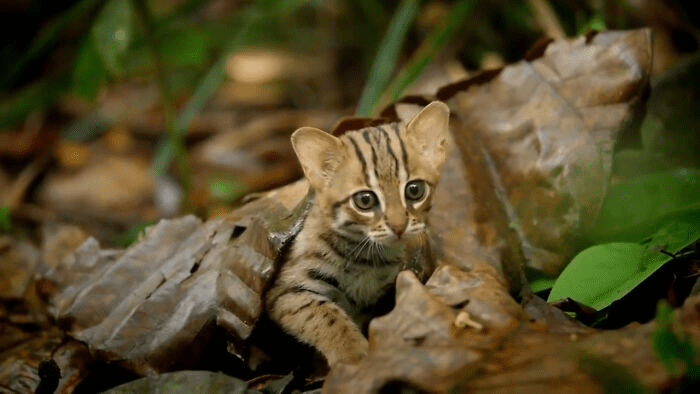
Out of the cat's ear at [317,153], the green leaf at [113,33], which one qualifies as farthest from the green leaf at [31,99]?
the cat's ear at [317,153]

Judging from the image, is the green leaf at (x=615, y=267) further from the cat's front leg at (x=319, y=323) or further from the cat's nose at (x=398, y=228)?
the cat's front leg at (x=319, y=323)

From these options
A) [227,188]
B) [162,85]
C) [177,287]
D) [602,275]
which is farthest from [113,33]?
[602,275]

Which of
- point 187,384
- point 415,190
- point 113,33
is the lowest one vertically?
point 187,384

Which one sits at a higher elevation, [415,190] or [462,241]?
[415,190]

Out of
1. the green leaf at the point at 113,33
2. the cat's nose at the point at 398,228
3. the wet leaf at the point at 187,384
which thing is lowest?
the wet leaf at the point at 187,384

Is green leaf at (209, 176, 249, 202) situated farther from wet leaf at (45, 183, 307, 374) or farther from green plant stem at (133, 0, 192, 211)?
wet leaf at (45, 183, 307, 374)

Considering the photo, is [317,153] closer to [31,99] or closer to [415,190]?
[415,190]

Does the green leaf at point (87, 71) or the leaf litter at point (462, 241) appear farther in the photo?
the green leaf at point (87, 71)

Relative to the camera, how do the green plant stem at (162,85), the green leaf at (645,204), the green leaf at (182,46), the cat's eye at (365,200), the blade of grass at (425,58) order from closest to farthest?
1. the cat's eye at (365,200)
2. the green leaf at (645,204)
3. the blade of grass at (425,58)
4. the green plant stem at (162,85)
5. the green leaf at (182,46)
